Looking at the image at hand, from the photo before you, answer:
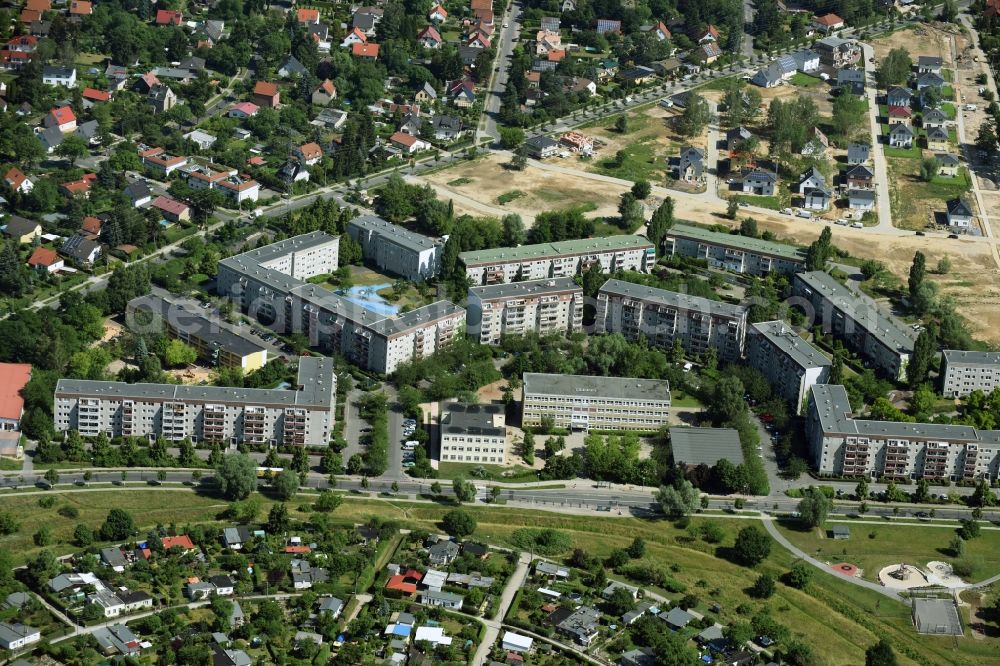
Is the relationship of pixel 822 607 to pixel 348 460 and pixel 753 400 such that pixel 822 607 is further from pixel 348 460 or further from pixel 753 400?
pixel 348 460

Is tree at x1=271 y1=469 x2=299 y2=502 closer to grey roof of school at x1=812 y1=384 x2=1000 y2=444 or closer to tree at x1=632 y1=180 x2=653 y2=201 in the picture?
grey roof of school at x1=812 y1=384 x2=1000 y2=444

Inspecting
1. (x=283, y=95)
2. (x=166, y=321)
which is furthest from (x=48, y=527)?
(x=283, y=95)

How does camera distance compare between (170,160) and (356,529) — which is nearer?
(356,529)

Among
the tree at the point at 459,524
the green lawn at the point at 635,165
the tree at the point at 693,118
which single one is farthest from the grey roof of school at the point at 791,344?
the tree at the point at 693,118

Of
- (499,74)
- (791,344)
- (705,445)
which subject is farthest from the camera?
(499,74)

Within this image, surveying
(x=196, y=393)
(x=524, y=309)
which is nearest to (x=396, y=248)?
(x=524, y=309)

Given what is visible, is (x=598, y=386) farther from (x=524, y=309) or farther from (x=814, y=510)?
(x=814, y=510)
